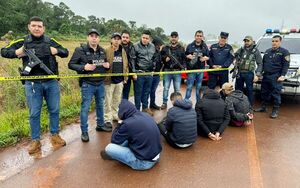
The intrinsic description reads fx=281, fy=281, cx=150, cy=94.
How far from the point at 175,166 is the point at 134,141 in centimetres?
83

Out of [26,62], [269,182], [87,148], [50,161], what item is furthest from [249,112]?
[26,62]

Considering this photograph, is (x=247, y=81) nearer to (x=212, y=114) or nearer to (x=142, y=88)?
(x=212, y=114)

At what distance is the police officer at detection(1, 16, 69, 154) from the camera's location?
14.8 feet

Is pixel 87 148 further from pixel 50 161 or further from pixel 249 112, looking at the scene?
pixel 249 112

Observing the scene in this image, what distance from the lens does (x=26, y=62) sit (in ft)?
15.1

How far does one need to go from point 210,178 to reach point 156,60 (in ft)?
11.4

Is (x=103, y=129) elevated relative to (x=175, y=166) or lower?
elevated

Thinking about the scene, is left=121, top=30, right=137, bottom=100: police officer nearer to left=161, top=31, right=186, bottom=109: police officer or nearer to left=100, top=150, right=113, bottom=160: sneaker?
left=161, top=31, right=186, bottom=109: police officer

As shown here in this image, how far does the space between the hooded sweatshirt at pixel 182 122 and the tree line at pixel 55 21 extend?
39.0 meters

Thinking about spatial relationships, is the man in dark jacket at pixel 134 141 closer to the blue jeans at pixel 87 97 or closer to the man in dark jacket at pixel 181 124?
the man in dark jacket at pixel 181 124

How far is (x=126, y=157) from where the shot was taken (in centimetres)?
424

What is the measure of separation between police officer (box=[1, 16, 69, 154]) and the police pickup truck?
5.50 m

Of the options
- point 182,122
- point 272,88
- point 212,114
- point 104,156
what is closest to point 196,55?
point 272,88

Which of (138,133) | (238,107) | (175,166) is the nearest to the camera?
(138,133)
